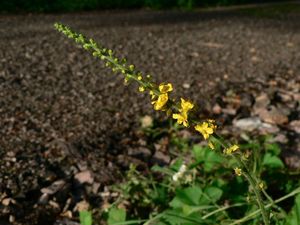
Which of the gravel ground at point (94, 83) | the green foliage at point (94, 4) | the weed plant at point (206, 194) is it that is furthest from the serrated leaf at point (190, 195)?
the green foliage at point (94, 4)

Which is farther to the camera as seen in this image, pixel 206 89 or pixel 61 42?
pixel 61 42

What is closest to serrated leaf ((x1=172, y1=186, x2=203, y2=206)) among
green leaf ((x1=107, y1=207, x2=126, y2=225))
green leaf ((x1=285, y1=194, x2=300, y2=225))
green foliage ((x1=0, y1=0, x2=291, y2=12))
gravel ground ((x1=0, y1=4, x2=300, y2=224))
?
green leaf ((x1=107, y1=207, x2=126, y2=225))

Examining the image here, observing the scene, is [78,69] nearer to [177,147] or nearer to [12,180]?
[177,147]

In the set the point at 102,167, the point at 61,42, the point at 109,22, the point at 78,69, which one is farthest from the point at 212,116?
the point at 109,22

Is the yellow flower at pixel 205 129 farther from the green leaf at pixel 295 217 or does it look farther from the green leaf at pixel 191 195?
the green leaf at pixel 191 195

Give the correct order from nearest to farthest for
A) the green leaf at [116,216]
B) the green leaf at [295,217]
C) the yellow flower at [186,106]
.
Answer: the yellow flower at [186,106], the green leaf at [295,217], the green leaf at [116,216]
